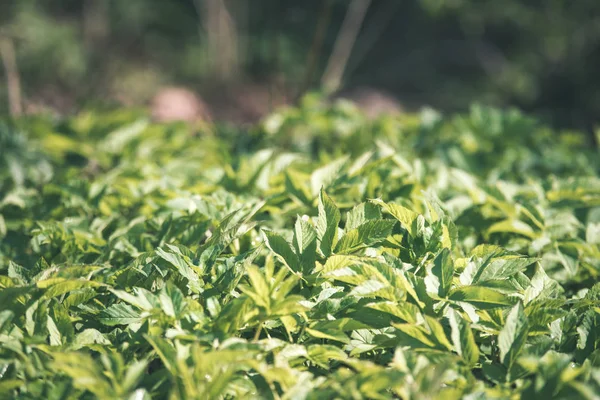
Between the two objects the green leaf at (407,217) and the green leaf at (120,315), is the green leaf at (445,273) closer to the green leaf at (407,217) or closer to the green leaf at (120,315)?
the green leaf at (407,217)

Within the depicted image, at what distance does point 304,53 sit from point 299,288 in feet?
37.0

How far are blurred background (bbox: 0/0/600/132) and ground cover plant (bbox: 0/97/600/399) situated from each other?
19.5 ft

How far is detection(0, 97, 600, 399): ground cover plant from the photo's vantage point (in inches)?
50.4

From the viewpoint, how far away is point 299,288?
1.63 m

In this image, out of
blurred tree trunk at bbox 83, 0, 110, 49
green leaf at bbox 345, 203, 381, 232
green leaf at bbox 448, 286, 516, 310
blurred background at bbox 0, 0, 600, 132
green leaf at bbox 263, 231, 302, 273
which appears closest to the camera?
green leaf at bbox 448, 286, 516, 310

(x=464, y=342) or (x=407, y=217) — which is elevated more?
(x=407, y=217)

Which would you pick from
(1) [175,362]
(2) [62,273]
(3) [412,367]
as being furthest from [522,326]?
(2) [62,273]

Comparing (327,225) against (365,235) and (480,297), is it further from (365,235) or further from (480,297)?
(480,297)

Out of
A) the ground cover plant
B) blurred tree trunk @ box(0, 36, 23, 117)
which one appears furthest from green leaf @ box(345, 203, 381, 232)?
blurred tree trunk @ box(0, 36, 23, 117)

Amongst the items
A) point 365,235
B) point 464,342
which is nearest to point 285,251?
point 365,235

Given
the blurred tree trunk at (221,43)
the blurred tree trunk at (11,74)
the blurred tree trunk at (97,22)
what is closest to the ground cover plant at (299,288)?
the blurred tree trunk at (11,74)

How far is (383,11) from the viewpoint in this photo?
12758 mm

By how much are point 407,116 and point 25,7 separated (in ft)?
29.7

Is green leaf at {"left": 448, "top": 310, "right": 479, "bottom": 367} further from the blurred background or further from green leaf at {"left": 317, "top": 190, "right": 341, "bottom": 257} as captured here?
the blurred background
